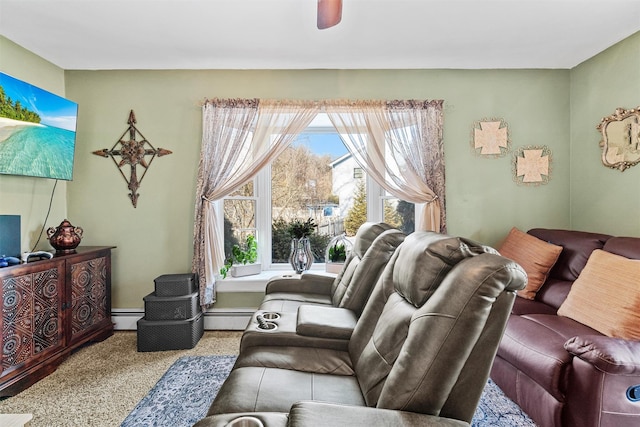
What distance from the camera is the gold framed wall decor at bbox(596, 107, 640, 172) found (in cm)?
285

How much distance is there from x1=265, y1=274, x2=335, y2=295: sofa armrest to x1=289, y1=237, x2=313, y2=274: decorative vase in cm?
47

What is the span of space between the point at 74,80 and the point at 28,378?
2756 mm

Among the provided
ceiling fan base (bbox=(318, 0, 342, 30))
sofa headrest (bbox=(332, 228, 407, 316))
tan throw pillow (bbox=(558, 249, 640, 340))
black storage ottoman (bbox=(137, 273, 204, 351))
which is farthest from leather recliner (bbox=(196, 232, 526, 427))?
black storage ottoman (bbox=(137, 273, 204, 351))

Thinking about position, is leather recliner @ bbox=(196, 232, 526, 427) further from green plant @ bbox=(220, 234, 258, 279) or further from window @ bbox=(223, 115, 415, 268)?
window @ bbox=(223, 115, 415, 268)

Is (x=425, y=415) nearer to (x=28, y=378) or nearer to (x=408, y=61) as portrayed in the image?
(x=28, y=378)

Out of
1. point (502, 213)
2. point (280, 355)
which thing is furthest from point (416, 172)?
point (280, 355)

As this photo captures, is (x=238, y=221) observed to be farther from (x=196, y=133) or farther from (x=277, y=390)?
(x=277, y=390)

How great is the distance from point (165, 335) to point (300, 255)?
4.59 ft

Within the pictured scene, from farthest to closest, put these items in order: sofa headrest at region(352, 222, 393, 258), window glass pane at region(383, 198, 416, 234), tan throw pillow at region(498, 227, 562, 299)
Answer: window glass pane at region(383, 198, 416, 234), tan throw pillow at region(498, 227, 562, 299), sofa headrest at region(352, 222, 393, 258)

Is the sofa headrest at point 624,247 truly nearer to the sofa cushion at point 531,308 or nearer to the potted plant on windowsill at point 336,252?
the sofa cushion at point 531,308

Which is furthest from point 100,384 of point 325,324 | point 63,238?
point 325,324

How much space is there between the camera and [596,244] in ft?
8.76

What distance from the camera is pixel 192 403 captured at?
→ 228 cm

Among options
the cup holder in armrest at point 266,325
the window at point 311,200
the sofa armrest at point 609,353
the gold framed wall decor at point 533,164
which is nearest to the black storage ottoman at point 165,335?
the window at point 311,200
